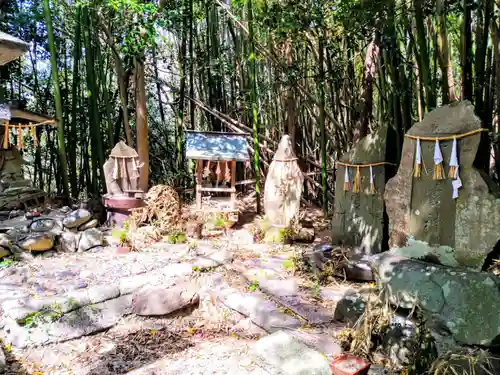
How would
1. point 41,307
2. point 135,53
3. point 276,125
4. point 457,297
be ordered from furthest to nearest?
1. point 276,125
2. point 135,53
3. point 41,307
4. point 457,297

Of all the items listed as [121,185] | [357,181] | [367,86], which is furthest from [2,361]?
[367,86]

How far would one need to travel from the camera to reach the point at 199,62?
838cm

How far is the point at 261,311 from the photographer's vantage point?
3.53 meters

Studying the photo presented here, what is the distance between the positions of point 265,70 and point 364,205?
4.98 m

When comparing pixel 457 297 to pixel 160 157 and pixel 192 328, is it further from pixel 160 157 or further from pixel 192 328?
pixel 160 157

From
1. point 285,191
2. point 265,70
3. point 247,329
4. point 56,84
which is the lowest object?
point 247,329

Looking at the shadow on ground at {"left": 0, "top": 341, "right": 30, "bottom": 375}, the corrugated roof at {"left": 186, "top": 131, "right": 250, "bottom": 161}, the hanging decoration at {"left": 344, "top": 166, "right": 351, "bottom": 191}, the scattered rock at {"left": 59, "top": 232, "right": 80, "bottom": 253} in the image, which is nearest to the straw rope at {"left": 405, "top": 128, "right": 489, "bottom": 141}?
the hanging decoration at {"left": 344, "top": 166, "right": 351, "bottom": 191}

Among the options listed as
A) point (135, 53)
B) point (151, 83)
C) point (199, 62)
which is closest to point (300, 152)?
point (199, 62)

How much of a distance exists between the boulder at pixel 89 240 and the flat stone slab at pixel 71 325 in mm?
1526

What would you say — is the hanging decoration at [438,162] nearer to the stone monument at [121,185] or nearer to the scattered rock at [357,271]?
the scattered rock at [357,271]

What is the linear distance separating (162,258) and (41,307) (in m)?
1.56

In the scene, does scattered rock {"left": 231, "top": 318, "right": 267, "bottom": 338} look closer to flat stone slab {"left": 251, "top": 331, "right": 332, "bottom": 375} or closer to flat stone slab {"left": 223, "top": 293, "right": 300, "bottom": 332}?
flat stone slab {"left": 223, "top": 293, "right": 300, "bottom": 332}

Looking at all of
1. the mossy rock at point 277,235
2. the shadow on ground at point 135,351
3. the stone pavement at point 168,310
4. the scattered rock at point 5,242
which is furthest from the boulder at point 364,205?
the scattered rock at point 5,242

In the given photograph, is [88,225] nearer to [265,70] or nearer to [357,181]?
[357,181]
